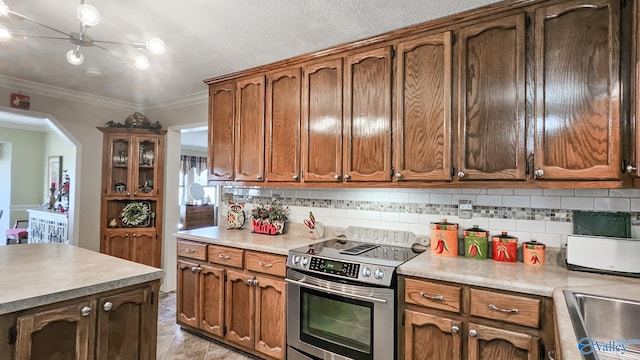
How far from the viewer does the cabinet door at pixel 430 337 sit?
1713mm

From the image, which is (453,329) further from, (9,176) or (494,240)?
(9,176)

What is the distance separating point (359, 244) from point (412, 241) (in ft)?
1.33

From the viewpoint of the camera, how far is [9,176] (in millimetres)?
6086

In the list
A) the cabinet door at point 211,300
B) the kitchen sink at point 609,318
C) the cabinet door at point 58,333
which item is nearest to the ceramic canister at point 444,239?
the kitchen sink at point 609,318

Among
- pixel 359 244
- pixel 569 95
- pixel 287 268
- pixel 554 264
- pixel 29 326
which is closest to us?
pixel 29 326

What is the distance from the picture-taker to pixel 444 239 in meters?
2.16

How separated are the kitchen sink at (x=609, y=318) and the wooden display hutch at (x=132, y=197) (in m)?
4.09

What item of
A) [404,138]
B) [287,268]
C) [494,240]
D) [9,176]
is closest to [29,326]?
[287,268]

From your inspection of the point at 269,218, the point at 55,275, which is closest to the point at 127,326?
the point at 55,275

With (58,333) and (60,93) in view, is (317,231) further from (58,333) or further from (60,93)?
(60,93)

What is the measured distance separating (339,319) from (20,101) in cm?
384

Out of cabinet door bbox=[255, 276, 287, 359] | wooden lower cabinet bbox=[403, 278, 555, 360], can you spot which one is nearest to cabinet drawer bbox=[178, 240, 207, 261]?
cabinet door bbox=[255, 276, 287, 359]

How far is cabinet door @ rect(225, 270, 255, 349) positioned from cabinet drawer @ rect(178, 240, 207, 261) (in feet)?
1.14

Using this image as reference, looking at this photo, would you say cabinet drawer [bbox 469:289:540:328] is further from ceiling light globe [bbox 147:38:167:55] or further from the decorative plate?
the decorative plate
